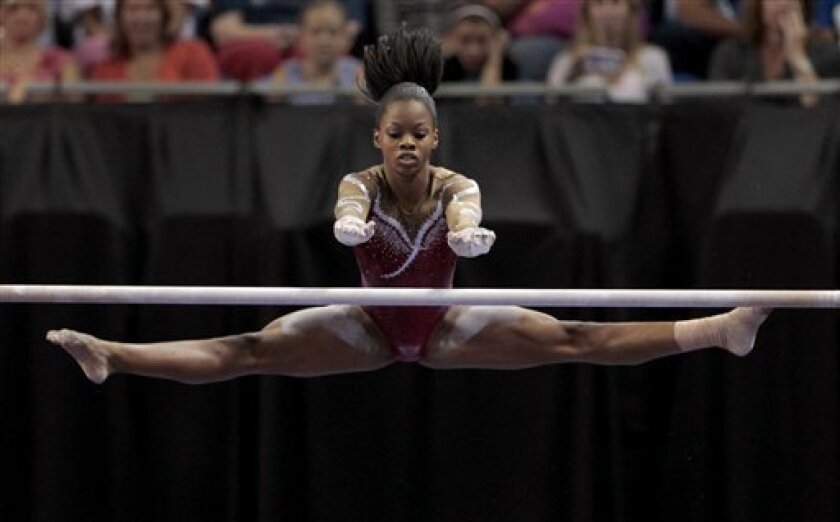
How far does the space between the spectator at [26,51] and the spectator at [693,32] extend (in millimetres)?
2662

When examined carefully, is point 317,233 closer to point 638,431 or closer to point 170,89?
point 170,89

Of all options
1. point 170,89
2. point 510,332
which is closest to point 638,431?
point 510,332

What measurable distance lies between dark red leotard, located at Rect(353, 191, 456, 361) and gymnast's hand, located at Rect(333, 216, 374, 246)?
0.36 metres

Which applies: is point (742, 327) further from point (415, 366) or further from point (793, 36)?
point (793, 36)

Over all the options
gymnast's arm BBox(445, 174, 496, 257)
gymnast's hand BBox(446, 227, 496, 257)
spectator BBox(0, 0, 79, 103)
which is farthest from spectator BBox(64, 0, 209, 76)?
gymnast's hand BBox(446, 227, 496, 257)

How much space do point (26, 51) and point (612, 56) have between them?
2487mm

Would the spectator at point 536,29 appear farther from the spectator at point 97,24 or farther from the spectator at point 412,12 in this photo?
the spectator at point 97,24

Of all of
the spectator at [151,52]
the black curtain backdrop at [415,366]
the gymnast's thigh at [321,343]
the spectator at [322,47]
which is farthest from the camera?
the spectator at [151,52]

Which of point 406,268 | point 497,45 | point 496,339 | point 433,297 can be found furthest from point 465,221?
point 497,45

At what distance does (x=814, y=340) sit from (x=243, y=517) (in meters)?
2.23

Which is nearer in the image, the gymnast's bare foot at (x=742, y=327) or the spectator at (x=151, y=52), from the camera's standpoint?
the gymnast's bare foot at (x=742, y=327)

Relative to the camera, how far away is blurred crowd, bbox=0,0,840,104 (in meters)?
6.58

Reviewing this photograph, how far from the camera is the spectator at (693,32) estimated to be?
7059mm

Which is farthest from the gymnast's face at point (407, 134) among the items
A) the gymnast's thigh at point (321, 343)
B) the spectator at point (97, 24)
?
the spectator at point (97, 24)
